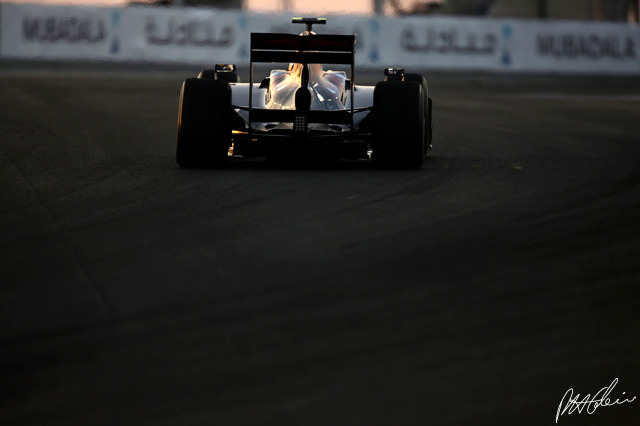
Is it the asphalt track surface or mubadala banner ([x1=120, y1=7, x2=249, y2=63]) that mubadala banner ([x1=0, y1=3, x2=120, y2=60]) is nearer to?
mubadala banner ([x1=120, y1=7, x2=249, y2=63])

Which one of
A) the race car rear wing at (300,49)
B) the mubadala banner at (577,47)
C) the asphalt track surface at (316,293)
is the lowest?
the mubadala banner at (577,47)

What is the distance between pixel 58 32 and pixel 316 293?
29.7 meters

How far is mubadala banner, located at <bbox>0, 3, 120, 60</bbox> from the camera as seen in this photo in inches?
1350

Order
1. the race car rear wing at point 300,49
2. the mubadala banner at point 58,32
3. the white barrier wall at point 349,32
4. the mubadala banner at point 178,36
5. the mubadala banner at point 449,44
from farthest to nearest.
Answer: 1. the mubadala banner at point 449,44
2. the mubadala banner at point 178,36
3. the white barrier wall at point 349,32
4. the mubadala banner at point 58,32
5. the race car rear wing at point 300,49

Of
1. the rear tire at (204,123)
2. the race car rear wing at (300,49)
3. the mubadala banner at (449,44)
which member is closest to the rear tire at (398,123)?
the race car rear wing at (300,49)

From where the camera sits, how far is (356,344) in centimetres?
516

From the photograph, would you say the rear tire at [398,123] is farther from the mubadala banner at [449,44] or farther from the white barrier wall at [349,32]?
the mubadala banner at [449,44]

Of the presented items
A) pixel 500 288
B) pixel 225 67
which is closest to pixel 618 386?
pixel 500 288

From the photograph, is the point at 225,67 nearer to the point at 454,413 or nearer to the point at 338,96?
the point at 338,96

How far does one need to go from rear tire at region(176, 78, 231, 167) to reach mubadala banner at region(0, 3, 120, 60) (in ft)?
77.7

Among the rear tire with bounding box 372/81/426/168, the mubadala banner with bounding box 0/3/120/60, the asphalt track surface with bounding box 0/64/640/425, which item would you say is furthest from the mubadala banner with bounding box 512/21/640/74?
the rear tire with bounding box 372/81/426/168

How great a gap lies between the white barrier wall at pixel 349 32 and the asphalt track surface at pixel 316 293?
76.2ft

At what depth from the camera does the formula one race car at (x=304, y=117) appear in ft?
36.6

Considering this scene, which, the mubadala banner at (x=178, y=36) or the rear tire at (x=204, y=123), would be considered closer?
the rear tire at (x=204, y=123)
